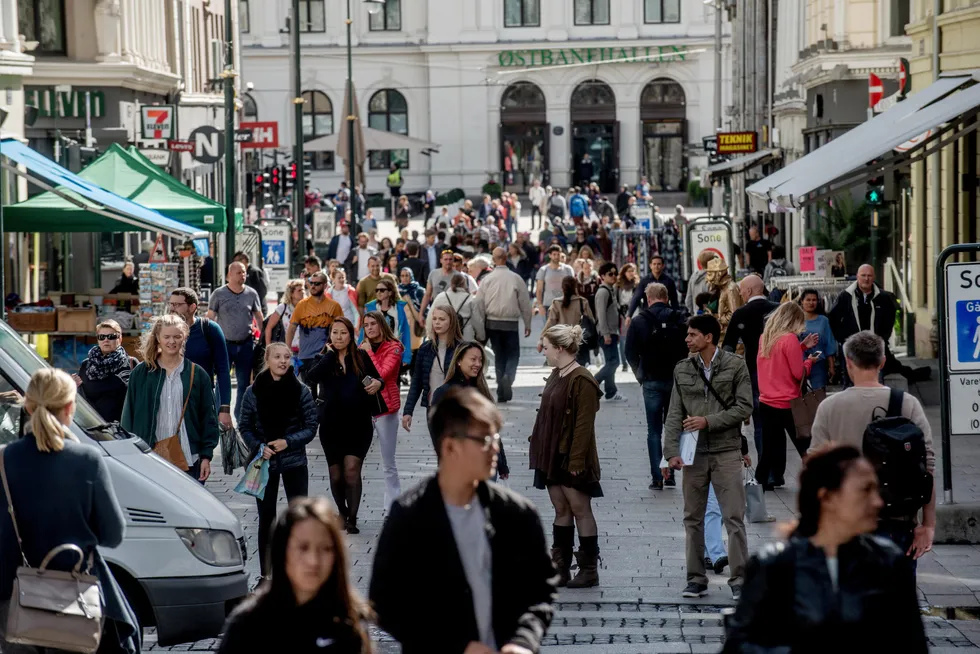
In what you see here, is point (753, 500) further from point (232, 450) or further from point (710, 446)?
point (232, 450)

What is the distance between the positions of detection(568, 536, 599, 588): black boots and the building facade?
63.9 m

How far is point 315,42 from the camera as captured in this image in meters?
75.2

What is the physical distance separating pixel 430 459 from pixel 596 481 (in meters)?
5.44

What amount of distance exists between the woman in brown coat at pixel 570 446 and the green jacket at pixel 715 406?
19.6 inches

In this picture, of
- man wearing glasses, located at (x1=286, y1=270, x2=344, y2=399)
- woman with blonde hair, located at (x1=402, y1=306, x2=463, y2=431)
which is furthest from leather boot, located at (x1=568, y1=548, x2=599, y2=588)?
man wearing glasses, located at (x1=286, y1=270, x2=344, y2=399)

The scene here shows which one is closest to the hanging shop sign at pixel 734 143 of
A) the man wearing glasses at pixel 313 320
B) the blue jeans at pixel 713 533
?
the man wearing glasses at pixel 313 320

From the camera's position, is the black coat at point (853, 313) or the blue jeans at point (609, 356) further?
the blue jeans at point (609, 356)

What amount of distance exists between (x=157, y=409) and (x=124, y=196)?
12.6 metres

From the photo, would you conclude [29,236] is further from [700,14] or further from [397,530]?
[700,14]

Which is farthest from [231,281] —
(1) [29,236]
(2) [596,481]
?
(1) [29,236]

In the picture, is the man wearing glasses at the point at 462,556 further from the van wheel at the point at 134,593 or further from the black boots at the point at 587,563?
the black boots at the point at 587,563

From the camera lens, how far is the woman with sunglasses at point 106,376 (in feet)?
37.9

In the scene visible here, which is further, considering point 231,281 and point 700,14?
point 700,14

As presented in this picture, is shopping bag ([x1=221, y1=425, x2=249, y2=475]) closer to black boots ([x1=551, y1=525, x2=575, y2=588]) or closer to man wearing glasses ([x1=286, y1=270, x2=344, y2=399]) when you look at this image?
black boots ([x1=551, y1=525, x2=575, y2=588])
